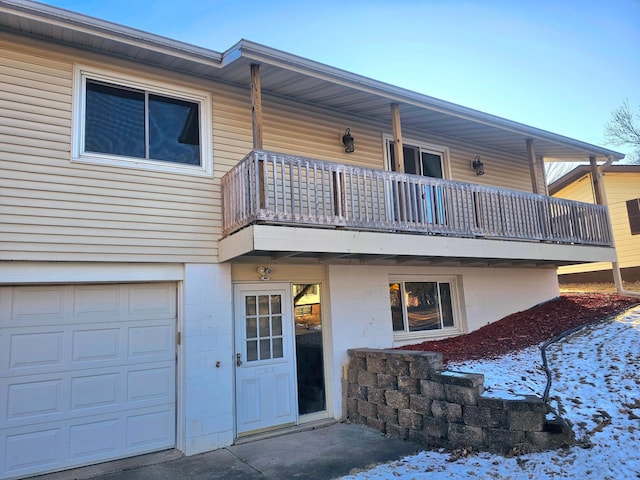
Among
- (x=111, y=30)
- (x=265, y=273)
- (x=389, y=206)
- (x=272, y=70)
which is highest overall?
(x=111, y=30)

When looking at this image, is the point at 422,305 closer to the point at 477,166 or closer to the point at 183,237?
the point at 477,166

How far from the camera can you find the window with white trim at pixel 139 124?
5.71 m

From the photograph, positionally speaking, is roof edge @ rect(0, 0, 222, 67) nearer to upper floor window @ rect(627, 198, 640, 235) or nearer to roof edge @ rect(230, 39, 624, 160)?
roof edge @ rect(230, 39, 624, 160)

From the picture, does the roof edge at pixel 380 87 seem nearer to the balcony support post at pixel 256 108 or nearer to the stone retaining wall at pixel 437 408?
the balcony support post at pixel 256 108

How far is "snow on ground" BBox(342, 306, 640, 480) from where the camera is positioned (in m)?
4.01

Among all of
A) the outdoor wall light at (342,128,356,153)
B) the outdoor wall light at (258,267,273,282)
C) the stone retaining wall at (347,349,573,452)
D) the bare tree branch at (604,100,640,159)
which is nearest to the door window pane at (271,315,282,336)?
the outdoor wall light at (258,267,273,282)

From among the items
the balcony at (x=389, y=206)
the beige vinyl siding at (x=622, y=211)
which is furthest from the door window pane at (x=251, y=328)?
the beige vinyl siding at (x=622, y=211)

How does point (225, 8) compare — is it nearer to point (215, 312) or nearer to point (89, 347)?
point (215, 312)

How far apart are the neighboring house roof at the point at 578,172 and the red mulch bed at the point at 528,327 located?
215 inches

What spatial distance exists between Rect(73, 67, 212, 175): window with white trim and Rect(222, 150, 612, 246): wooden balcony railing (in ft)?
2.65

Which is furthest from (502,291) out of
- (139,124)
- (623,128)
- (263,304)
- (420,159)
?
(623,128)

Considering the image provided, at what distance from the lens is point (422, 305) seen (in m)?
8.47

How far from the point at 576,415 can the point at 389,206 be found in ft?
11.9

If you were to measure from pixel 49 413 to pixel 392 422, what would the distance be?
4.39 m
